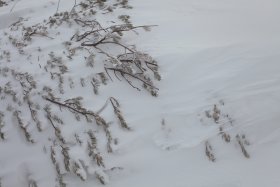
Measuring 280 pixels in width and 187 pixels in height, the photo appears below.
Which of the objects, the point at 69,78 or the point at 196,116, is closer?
the point at 196,116

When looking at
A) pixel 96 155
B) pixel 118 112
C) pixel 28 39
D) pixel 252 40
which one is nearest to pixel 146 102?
pixel 118 112

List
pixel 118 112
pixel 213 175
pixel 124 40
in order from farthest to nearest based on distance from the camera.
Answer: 1. pixel 124 40
2. pixel 118 112
3. pixel 213 175

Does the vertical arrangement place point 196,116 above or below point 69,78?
below

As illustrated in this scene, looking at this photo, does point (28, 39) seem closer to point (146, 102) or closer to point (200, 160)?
point (146, 102)

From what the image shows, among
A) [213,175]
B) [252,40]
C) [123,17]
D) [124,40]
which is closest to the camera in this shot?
[213,175]

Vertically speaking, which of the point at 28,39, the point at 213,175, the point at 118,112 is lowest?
the point at 213,175

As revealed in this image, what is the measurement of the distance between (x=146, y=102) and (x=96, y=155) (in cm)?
58

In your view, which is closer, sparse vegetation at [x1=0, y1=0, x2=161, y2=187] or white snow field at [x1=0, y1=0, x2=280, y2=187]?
white snow field at [x1=0, y1=0, x2=280, y2=187]

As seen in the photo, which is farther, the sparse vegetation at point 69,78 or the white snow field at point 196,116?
the sparse vegetation at point 69,78

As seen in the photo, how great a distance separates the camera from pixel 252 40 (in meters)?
3.00

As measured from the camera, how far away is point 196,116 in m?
2.67

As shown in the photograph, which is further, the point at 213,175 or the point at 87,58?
the point at 87,58

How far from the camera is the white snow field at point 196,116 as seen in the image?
2496mm

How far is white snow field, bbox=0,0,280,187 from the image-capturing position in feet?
8.19
